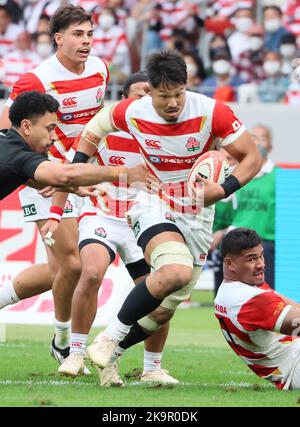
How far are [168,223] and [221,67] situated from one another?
11410 millimetres

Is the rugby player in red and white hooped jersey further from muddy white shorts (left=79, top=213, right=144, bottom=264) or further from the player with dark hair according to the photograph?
the player with dark hair

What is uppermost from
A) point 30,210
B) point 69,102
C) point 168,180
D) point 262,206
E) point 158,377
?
point 69,102

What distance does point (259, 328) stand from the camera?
7.73 metres

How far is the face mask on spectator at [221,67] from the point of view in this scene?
62.8ft

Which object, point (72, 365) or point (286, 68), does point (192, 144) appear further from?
point (286, 68)

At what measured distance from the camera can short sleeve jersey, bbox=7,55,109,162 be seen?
9242 millimetres

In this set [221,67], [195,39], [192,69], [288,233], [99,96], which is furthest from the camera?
[195,39]

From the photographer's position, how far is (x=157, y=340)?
8688 mm

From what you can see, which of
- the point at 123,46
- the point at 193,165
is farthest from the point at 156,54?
the point at 123,46

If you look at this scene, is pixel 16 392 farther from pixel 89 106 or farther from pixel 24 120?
pixel 89 106

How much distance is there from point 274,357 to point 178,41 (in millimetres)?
12859

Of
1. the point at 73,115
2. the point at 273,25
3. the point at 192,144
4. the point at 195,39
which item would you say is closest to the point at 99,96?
the point at 73,115

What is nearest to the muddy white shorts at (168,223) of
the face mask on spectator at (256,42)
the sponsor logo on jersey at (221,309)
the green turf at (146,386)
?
the sponsor logo on jersey at (221,309)

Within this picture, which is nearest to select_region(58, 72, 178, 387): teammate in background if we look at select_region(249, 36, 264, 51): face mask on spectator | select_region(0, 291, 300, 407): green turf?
select_region(0, 291, 300, 407): green turf
